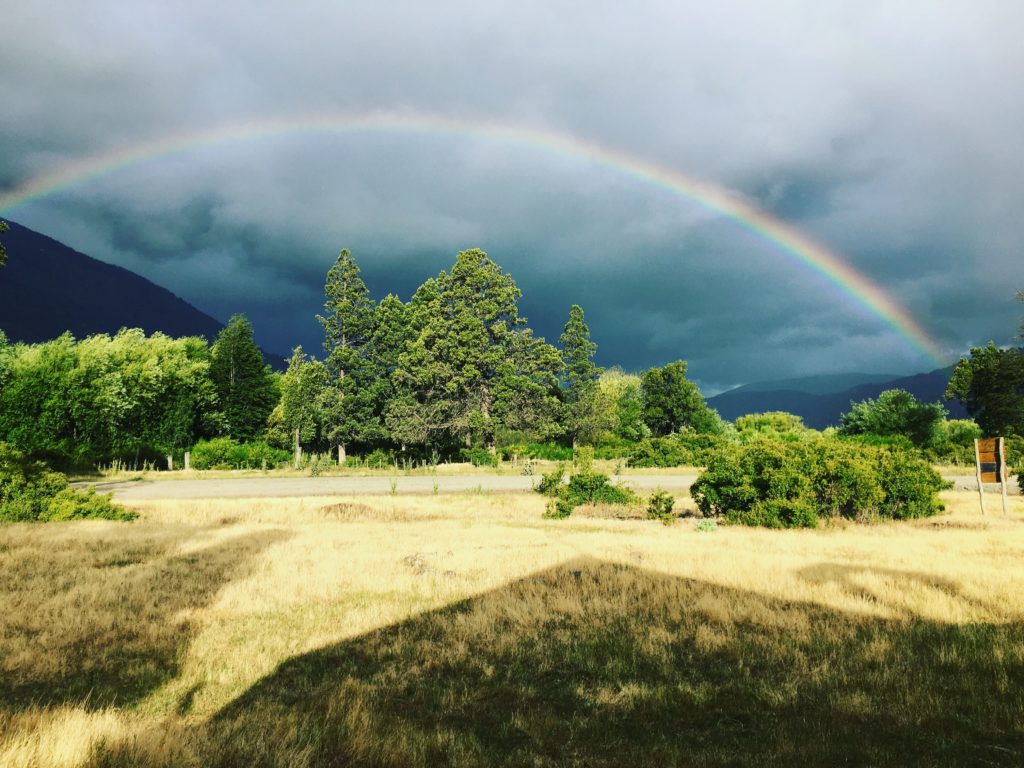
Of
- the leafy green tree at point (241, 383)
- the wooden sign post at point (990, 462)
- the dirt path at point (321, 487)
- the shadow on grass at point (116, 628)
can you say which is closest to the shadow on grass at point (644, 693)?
the shadow on grass at point (116, 628)

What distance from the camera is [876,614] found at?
23.1 ft

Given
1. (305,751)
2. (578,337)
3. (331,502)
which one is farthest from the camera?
(578,337)

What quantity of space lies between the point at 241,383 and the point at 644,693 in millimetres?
67505

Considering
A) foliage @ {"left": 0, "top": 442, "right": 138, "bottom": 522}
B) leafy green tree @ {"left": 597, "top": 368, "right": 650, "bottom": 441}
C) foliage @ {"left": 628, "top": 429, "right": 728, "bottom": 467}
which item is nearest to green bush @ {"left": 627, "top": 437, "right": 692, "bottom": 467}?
foliage @ {"left": 628, "top": 429, "right": 728, "bottom": 467}

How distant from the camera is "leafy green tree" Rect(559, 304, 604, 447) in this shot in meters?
54.5

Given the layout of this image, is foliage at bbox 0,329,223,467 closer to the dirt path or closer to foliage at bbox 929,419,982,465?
the dirt path

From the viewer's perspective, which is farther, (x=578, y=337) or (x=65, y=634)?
(x=578, y=337)

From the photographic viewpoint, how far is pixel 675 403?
69375 millimetres

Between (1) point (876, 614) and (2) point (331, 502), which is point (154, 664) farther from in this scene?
(2) point (331, 502)

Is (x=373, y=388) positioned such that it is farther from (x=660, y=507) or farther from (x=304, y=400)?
(x=660, y=507)

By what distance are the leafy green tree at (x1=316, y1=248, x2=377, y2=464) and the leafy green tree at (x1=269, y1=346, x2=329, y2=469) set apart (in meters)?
0.81

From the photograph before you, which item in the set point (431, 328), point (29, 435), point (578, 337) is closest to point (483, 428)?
point (431, 328)

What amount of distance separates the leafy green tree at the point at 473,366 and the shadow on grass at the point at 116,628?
34549 millimetres

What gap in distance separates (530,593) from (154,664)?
4.63 m
